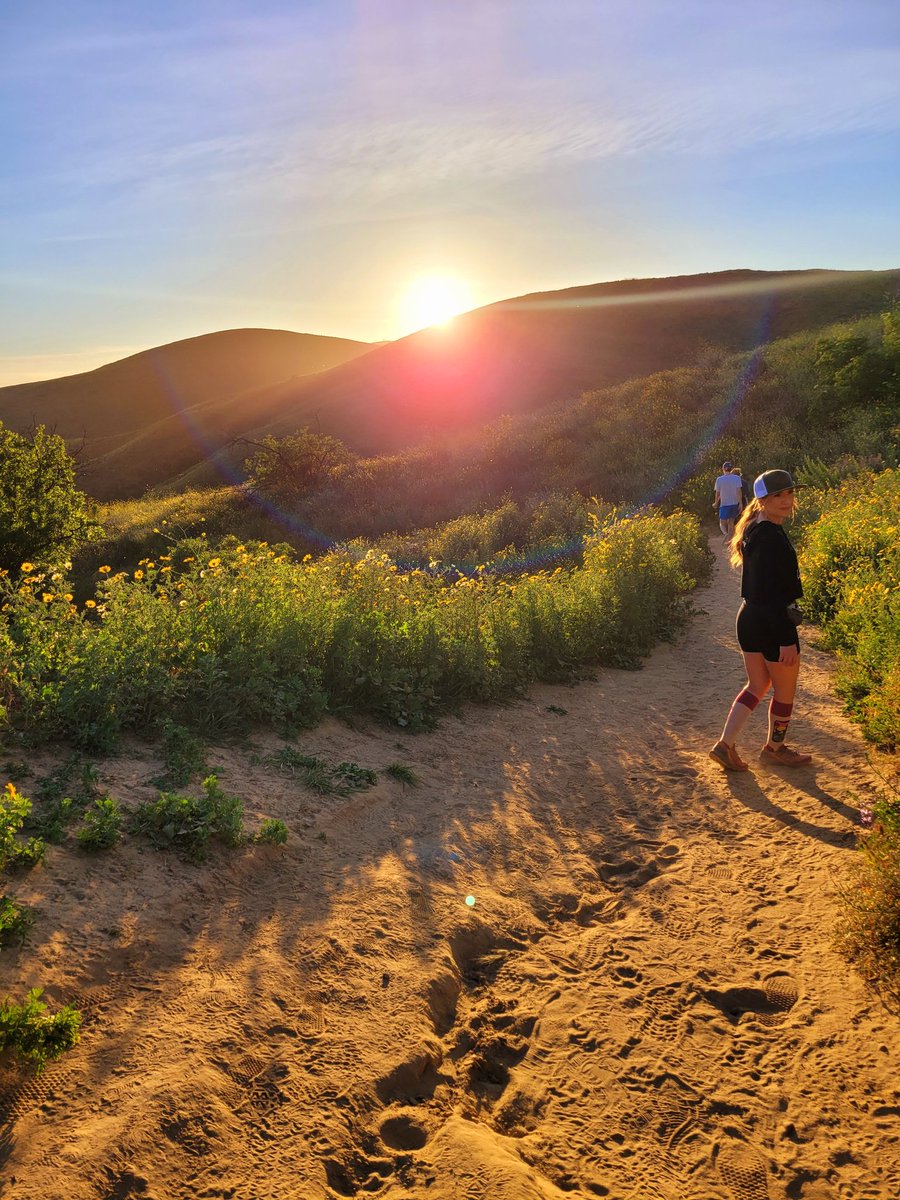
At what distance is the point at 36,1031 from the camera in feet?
8.21

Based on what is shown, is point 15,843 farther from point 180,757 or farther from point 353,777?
point 353,777

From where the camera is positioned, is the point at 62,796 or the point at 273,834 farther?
the point at 273,834

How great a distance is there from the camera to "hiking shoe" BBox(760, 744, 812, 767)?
5.30m

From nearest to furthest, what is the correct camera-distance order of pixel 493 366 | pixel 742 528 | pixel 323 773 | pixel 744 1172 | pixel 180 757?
pixel 744 1172, pixel 180 757, pixel 323 773, pixel 742 528, pixel 493 366

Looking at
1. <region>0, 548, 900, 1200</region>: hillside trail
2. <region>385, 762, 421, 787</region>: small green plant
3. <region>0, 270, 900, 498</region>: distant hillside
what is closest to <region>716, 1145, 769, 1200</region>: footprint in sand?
<region>0, 548, 900, 1200</region>: hillside trail

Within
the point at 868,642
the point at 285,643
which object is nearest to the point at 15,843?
the point at 285,643

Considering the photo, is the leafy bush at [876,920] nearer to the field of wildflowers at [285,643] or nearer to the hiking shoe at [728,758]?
the hiking shoe at [728,758]

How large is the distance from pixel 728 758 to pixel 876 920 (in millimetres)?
2095

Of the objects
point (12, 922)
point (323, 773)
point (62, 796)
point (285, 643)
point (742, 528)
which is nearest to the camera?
point (12, 922)

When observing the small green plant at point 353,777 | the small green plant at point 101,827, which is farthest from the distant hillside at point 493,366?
the small green plant at point 101,827

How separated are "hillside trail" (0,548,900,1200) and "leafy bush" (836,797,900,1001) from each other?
123 millimetres

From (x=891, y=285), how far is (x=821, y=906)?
59.4m

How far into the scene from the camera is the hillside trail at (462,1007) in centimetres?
240

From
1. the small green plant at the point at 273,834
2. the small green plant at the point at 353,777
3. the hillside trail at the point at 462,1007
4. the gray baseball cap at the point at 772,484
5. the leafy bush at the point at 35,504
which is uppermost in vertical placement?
the leafy bush at the point at 35,504
